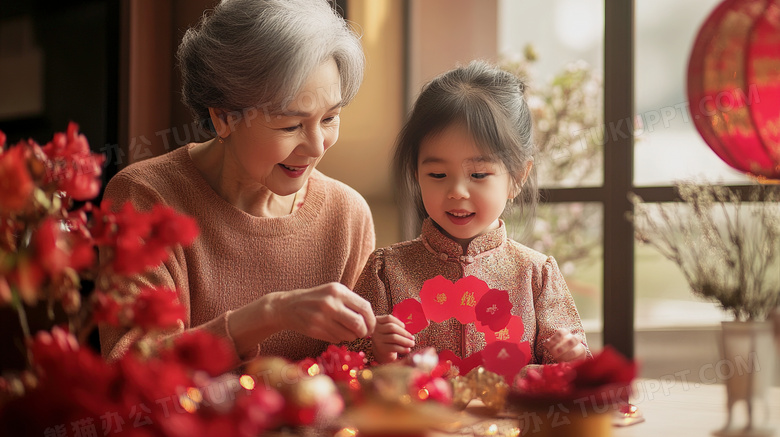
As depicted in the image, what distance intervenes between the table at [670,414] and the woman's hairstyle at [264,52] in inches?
26.8

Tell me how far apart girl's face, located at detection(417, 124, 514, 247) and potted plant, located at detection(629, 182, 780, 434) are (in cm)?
43

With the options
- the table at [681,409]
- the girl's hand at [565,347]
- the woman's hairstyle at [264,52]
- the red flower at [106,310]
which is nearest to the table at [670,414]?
the table at [681,409]

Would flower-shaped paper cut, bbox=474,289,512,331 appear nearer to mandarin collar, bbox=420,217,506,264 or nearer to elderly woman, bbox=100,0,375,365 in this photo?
mandarin collar, bbox=420,217,506,264

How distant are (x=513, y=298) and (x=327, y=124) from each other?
490mm

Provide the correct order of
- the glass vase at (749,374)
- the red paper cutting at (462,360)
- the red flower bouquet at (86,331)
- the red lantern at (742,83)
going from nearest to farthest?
the red flower bouquet at (86,331)
the glass vase at (749,374)
the red paper cutting at (462,360)
the red lantern at (742,83)

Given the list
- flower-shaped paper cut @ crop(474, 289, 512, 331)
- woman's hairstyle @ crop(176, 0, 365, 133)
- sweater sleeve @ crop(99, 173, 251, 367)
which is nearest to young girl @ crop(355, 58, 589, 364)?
flower-shaped paper cut @ crop(474, 289, 512, 331)

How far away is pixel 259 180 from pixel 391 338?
1.48ft

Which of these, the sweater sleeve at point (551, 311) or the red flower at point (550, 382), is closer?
the red flower at point (550, 382)

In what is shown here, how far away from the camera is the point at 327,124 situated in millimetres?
1428

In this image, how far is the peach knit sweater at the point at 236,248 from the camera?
1495 mm

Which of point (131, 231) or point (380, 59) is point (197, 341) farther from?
point (380, 59)

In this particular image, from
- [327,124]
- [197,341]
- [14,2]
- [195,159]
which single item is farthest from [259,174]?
Answer: [14,2]

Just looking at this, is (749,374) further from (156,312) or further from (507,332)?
(156,312)

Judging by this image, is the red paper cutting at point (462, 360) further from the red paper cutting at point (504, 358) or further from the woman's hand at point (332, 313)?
the woman's hand at point (332, 313)
